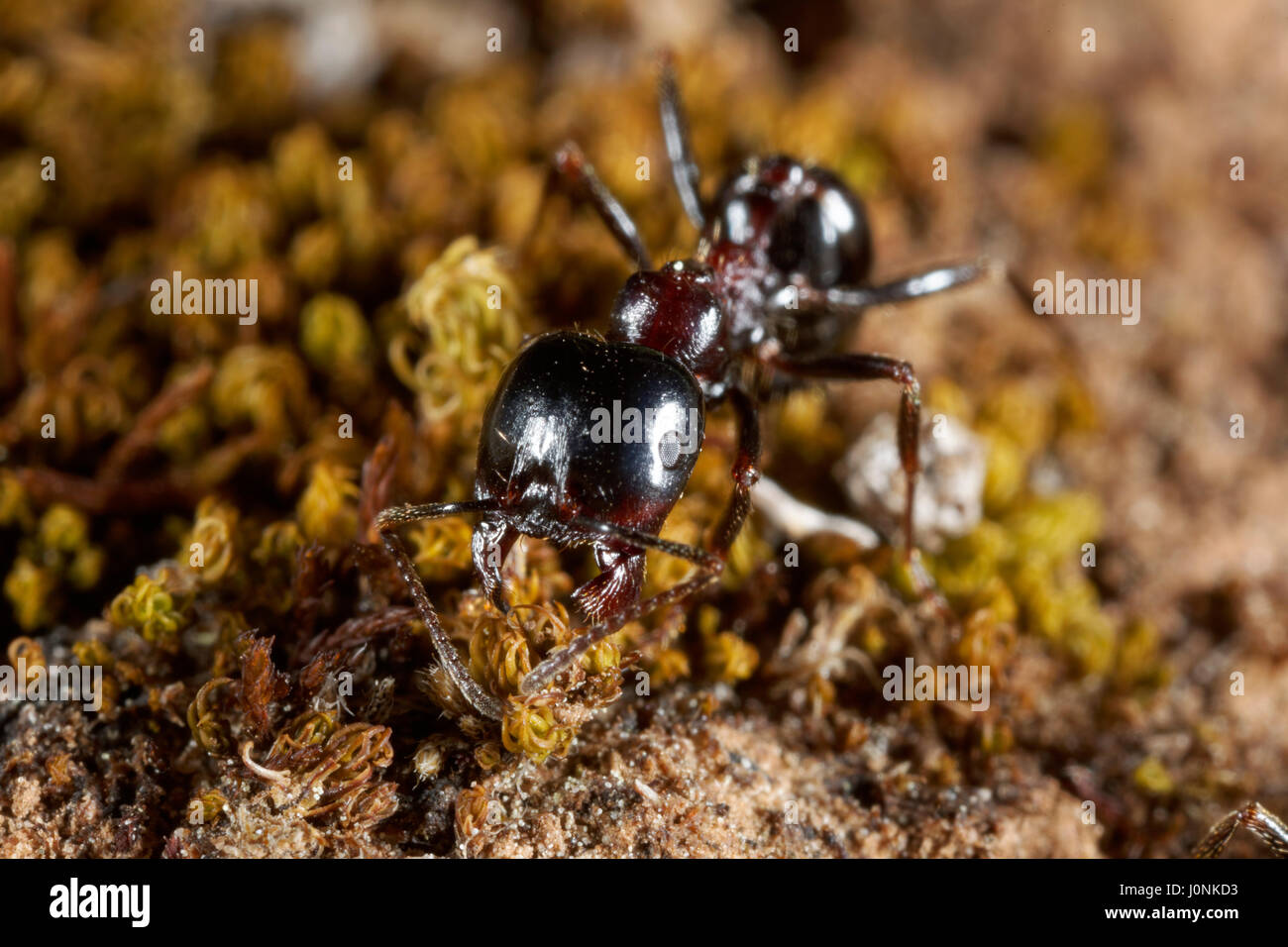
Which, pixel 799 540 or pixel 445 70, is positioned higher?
pixel 445 70

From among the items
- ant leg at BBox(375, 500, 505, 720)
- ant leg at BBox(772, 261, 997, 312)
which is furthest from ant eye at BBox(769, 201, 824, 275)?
ant leg at BBox(375, 500, 505, 720)

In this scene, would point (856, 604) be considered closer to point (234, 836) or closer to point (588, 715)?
point (588, 715)

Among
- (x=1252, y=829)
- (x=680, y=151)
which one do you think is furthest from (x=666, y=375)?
(x=1252, y=829)

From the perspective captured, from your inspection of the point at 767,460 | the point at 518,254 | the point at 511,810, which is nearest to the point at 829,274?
the point at 767,460

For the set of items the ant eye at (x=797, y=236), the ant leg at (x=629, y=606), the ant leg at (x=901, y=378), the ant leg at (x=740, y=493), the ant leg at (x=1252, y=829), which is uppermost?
the ant eye at (x=797, y=236)

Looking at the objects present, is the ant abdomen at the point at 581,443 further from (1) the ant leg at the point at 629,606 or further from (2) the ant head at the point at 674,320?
(2) the ant head at the point at 674,320

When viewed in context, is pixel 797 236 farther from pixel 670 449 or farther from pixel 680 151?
pixel 670 449

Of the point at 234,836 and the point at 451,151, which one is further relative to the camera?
the point at 451,151

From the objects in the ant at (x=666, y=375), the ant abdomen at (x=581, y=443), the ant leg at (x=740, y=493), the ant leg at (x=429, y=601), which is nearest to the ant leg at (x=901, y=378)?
the ant at (x=666, y=375)
